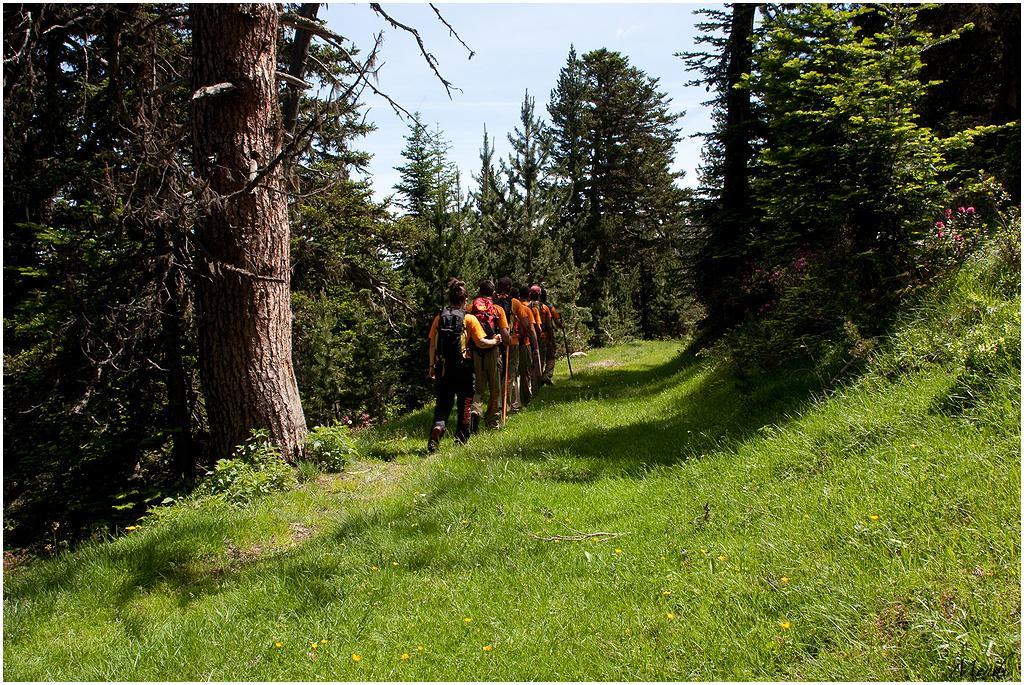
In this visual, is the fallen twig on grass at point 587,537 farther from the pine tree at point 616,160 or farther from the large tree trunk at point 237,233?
the pine tree at point 616,160

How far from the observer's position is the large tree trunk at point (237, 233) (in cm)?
718

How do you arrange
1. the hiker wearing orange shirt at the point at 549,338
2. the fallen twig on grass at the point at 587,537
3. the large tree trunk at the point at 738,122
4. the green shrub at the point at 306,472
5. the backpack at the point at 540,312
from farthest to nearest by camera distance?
the large tree trunk at the point at 738,122
the hiker wearing orange shirt at the point at 549,338
the backpack at the point at 540,312
the green shrub at the point at 306,472
the fallen twig on grass at the point at 587,537

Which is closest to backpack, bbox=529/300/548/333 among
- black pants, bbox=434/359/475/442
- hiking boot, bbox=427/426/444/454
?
black pants, bbox=434/359/475/442

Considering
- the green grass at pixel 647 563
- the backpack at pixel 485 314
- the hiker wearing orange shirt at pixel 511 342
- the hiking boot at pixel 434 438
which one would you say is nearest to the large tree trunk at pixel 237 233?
the green grass at pixel 647 563

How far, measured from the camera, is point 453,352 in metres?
8.51

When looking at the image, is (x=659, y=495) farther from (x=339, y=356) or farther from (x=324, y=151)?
(x=324, y=151)

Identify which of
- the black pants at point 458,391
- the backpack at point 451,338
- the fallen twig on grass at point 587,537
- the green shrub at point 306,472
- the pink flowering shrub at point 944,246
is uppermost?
the pink flowering shrub at point 944,246

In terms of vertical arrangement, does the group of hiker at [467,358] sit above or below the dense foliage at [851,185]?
below

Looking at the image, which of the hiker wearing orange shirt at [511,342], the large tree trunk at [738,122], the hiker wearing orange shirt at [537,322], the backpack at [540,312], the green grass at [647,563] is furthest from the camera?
the large tree trunk at [738,122]

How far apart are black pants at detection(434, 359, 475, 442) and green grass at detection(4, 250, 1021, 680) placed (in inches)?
65.4

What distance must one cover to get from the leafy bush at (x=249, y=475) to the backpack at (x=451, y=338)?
95.8 inches

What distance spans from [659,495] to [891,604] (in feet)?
8.34

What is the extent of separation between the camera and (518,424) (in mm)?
9711

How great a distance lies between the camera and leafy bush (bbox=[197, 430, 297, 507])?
6.74 m
